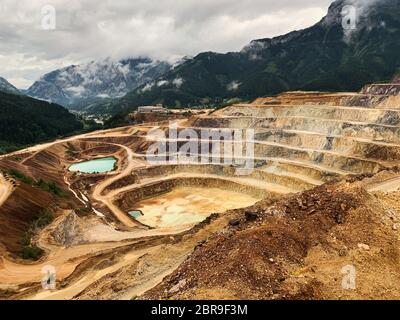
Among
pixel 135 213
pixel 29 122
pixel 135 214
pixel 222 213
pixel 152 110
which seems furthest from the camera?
pixel 152 110

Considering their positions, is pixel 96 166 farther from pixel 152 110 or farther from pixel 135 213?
pixel 152 110

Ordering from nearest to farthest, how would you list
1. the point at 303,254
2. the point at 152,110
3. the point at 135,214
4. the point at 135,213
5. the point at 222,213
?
the point at 303,254, the point at 222,213, the point at 135,214, the point at 135,213, the point at 152,110

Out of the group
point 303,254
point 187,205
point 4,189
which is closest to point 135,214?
point 187,205

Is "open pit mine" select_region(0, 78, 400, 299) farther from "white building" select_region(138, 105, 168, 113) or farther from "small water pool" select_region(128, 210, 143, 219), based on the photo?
"white building" select_region(138, 105, 168, 113)

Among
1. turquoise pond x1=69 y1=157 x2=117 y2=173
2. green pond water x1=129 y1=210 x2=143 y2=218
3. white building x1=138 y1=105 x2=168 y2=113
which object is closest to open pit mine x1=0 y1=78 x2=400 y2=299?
green pond water x1=129 y1=210 x2=143 y2=218

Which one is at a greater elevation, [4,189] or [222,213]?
[222,213]

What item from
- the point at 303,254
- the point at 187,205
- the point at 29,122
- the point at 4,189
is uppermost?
the point at 29,122
